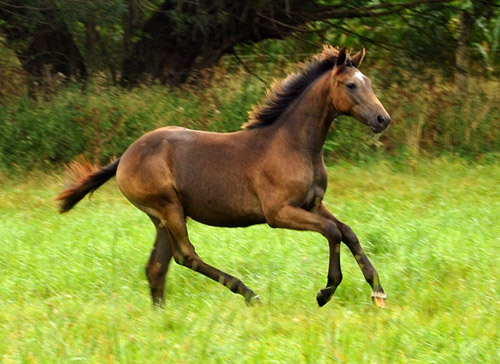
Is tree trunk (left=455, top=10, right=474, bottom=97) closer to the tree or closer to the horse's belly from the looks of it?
the tree

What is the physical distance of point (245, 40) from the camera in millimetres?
16875

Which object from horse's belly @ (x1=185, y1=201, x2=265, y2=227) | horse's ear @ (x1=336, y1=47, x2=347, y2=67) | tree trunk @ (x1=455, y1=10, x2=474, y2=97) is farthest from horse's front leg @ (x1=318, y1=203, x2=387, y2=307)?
tree trunk @ (x1=455, y1=10, x2=474, y2=97)

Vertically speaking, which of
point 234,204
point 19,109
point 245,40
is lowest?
point 19,109

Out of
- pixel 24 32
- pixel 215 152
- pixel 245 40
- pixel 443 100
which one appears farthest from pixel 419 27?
pixel 215 152

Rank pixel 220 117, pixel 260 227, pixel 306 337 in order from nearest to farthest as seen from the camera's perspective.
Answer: pixel 306 337 < pixel 260 227 < pixel 220 117

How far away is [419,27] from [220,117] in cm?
415

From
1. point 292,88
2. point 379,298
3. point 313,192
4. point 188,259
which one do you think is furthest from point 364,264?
point 292,88

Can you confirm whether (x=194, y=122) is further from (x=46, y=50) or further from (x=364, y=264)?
(x=364, y=264)

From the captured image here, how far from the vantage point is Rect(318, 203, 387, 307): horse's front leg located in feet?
21.2

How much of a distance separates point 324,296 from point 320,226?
53 cm

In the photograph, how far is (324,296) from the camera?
6.42m

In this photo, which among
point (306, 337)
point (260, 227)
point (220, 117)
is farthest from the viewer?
point (220, 117)

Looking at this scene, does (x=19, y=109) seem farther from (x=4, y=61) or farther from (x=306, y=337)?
(x=306, y=337)

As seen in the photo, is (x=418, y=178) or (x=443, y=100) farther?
(x=443, y=100)
